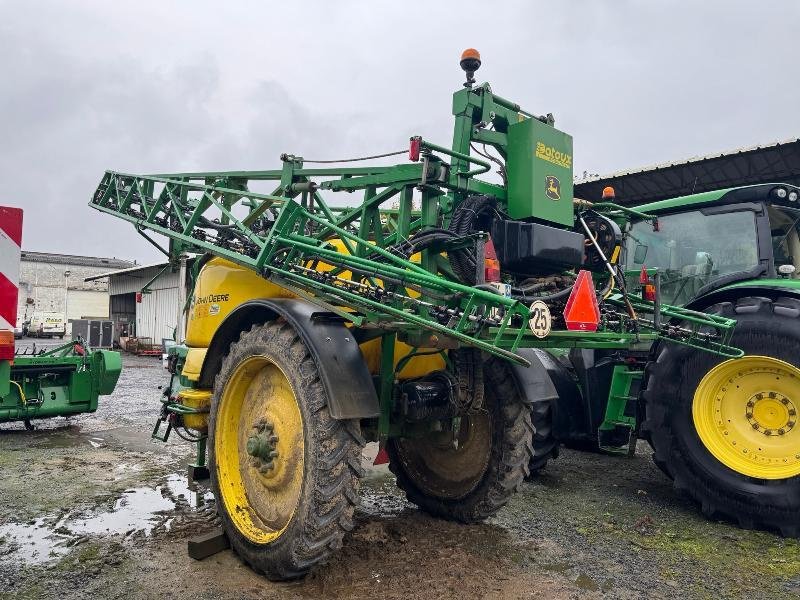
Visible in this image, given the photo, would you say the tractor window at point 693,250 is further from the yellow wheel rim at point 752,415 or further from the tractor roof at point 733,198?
the yellow wheel rim at point 752,415

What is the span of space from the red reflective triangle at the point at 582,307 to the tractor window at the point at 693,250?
6.88 feet

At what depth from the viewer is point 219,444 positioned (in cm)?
379

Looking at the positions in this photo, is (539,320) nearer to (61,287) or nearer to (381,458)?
(381,458)

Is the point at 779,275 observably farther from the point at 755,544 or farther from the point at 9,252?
the point at 9,252

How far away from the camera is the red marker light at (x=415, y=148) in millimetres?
3158

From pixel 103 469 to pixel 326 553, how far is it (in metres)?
3.42

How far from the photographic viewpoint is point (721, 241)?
518 cm

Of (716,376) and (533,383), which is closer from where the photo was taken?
(533,383)

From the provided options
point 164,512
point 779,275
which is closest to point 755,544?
point 779,275

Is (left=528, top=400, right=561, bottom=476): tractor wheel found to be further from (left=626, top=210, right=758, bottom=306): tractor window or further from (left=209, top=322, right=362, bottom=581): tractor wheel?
(left=209, top=322, right=362, bottom=581): tractor wheel

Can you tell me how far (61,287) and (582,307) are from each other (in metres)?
50.5

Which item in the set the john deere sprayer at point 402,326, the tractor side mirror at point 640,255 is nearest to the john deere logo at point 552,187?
the john deere sprayer at point 402,326

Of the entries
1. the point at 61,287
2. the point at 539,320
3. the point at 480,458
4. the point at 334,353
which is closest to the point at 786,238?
the point at 480,458

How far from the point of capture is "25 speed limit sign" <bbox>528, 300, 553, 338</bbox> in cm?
275
